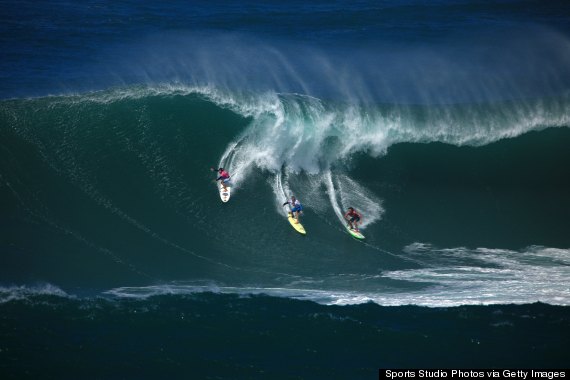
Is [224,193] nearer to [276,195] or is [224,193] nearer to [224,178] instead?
[224,178]

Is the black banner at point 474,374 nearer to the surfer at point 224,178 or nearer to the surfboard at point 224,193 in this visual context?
the surfboard at point 224,193

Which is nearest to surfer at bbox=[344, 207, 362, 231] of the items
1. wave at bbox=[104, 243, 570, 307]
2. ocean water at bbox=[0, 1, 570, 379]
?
ocean water at bbox=[0, 1, 570, 379]

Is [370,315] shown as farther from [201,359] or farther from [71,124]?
[71,124]

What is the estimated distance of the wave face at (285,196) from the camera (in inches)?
728

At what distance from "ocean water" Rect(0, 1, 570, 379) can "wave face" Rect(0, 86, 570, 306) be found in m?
0.08

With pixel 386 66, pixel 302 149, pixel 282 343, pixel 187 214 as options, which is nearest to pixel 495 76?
pixel 386 66

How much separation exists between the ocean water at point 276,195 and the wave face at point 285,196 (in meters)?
0.08

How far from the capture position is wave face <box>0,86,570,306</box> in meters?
18.5

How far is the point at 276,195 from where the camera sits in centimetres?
2244

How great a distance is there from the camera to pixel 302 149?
24.7 m

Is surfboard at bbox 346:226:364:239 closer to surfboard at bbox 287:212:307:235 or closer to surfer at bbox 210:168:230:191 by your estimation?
surfboard at bbox 287:212:307:235

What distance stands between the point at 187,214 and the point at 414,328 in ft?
27.7

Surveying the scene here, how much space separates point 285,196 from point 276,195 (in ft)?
Result: 1.06

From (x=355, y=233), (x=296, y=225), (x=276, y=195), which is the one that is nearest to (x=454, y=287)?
(x=355, y=233)
